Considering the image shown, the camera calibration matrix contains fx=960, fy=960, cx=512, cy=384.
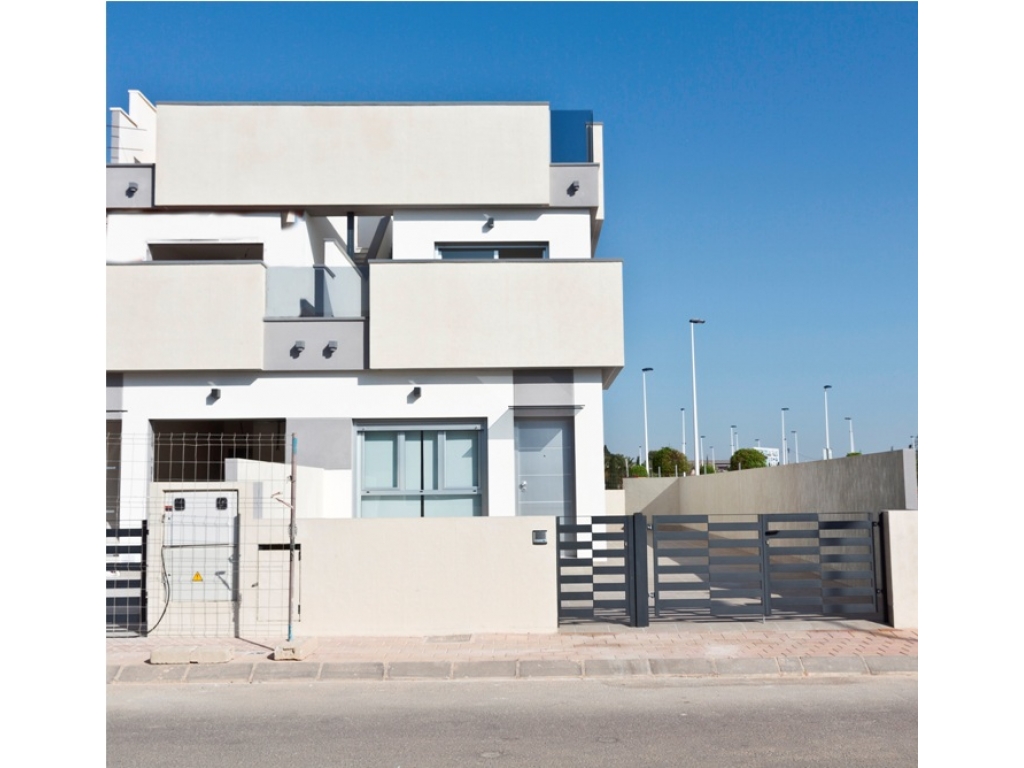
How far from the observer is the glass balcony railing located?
1634cm

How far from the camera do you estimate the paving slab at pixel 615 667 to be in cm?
1003

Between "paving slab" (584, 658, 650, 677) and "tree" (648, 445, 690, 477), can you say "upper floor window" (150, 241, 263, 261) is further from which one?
"tree" (648, 445, 690, 477)

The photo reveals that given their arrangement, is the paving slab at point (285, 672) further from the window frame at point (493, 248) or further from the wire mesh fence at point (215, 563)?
the window frame at point (493, 248)

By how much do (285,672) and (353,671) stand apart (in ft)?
2.34

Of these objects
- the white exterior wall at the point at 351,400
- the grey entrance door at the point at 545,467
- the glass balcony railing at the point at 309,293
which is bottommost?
the grey entrance door at the point at 545,467

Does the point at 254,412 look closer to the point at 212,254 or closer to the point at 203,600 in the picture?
the point at 212,254

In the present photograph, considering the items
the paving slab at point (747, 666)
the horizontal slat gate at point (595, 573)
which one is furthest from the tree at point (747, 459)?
the paving slab at point (747, 666)

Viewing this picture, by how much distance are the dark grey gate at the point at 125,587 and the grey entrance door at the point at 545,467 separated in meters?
6.28

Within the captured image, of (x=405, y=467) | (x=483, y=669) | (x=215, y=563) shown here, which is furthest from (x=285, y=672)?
(x=405, y=467)

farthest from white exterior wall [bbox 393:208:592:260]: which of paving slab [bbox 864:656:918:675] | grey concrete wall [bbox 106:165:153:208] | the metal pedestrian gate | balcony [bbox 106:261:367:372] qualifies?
paving slab [bbox 864:656:918:675]

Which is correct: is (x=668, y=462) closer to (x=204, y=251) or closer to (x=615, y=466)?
(x=615, y=466)

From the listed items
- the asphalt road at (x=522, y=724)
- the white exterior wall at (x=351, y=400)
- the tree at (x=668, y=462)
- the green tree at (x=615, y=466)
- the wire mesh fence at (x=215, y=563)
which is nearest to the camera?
the asphalt road at (x=522, y=724)

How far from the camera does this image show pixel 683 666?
10125 mm
